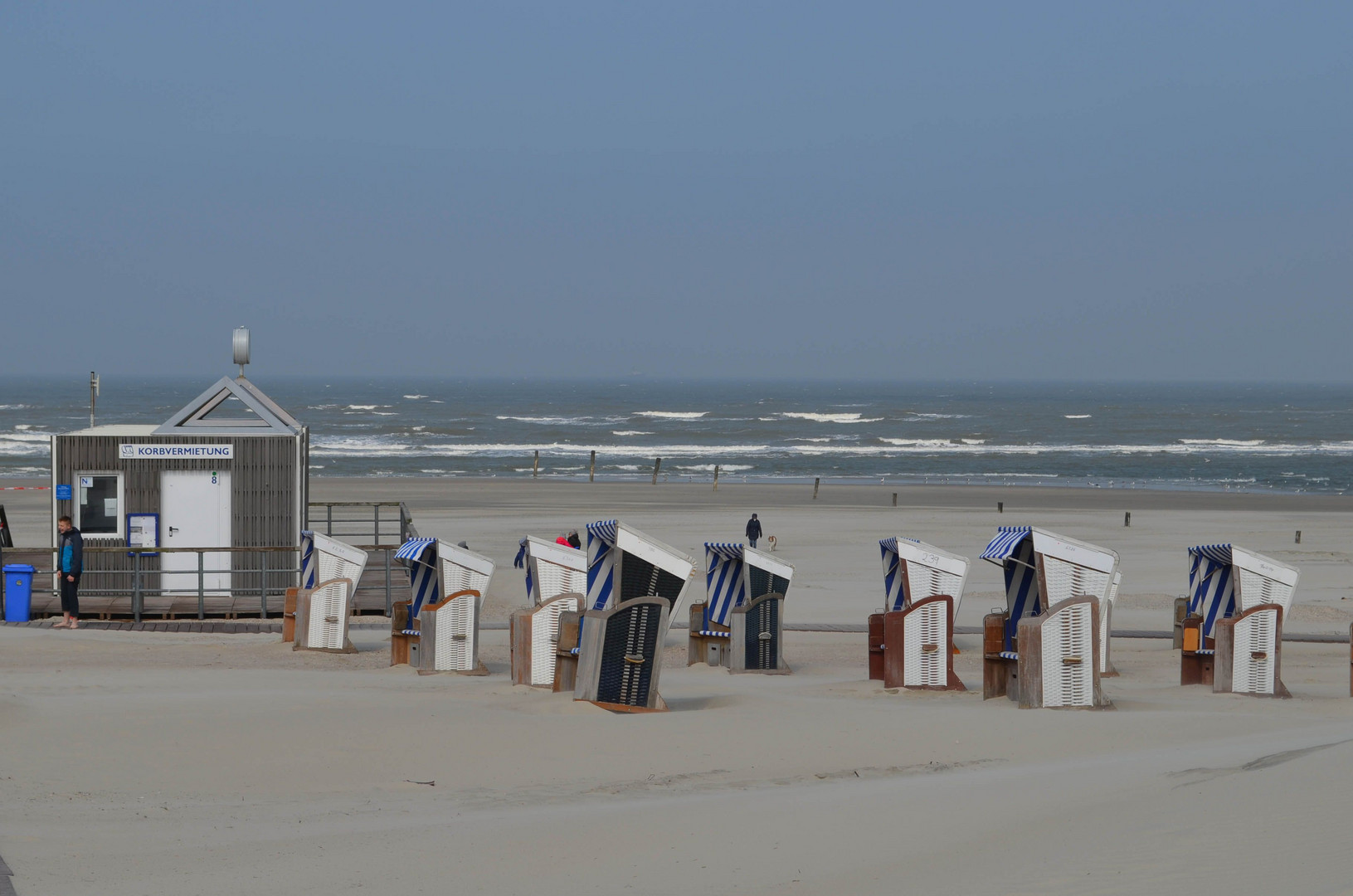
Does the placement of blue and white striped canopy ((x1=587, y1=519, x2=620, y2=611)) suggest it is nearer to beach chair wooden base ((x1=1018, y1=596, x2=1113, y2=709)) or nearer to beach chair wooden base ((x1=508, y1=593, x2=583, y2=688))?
beach chair wooden base ((x1=508, y1=593, x2=583, y2=688))

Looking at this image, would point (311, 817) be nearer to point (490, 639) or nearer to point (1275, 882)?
point (1275, 882)

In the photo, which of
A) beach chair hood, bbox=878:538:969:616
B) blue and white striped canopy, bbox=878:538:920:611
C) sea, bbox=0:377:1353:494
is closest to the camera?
beach chair hood, bbox=878:538:969:616

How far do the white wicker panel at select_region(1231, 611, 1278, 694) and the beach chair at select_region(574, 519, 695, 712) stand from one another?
4835 millimetres

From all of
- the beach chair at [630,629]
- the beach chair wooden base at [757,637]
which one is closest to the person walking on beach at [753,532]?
the beach chair wooden base at [757,637]

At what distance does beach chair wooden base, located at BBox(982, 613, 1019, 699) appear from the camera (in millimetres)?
10094

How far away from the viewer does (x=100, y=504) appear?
1691 centimetres

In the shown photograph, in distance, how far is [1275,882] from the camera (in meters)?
5.00

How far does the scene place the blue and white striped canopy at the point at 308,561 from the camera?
14.3 m

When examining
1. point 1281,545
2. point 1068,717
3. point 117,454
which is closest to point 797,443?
point 1281,545

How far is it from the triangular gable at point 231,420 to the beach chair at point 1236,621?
445 inches

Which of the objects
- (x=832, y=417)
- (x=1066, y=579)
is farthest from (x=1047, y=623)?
(x=832, y=417)

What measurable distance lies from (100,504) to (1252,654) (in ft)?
45.3

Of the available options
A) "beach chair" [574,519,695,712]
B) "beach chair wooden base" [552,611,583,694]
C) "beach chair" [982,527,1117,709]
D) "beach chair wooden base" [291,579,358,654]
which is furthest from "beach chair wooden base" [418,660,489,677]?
"beach chair" [982,527,1117,709]

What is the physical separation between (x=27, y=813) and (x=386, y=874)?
84.7 inches
